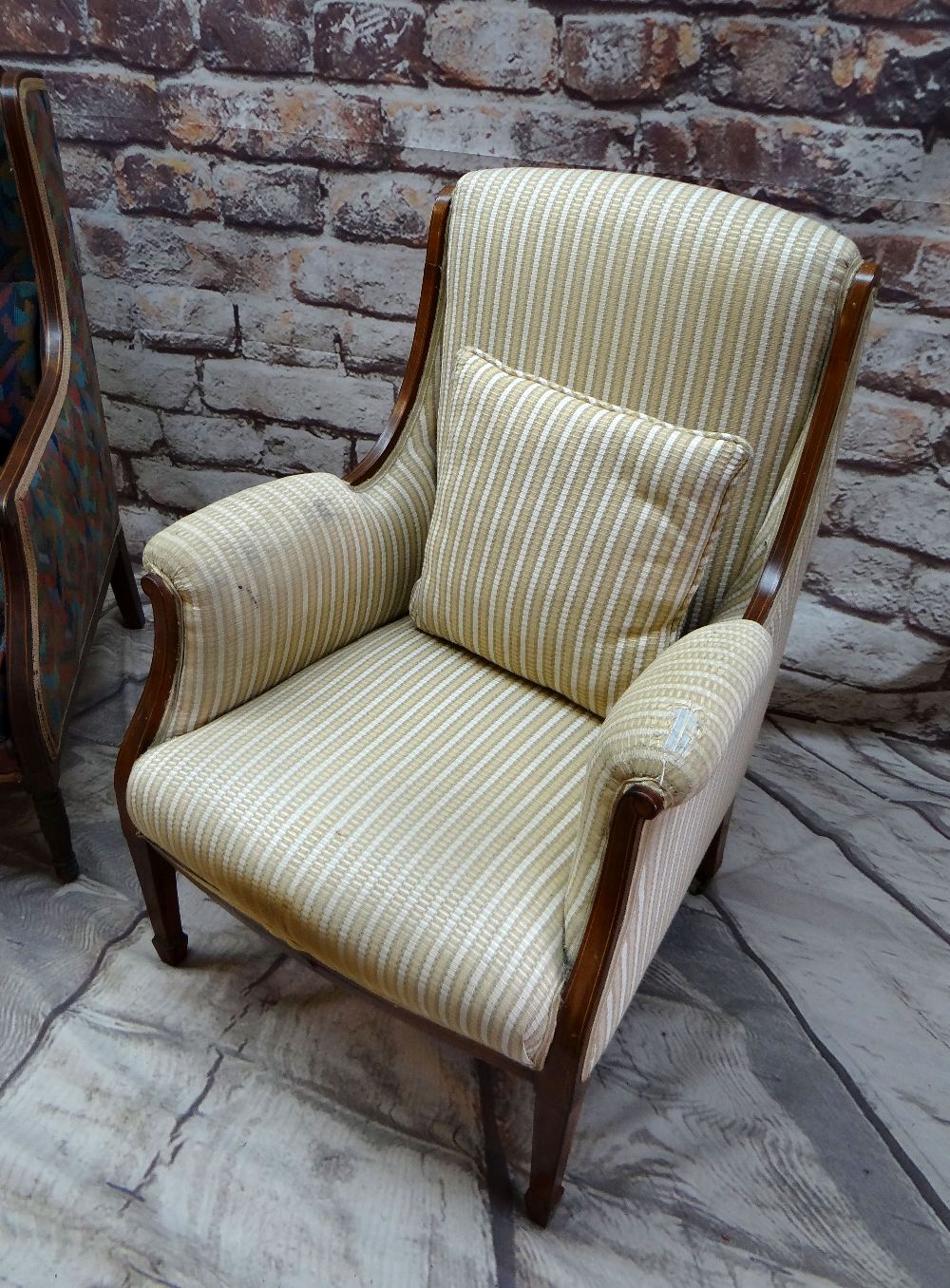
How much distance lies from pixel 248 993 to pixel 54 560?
64 cm

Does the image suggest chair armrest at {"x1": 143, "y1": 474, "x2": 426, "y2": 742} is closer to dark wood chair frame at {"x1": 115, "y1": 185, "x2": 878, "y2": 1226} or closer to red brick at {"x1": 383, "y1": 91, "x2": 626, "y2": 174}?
dark wood chair frame at {"x1": 115, "y1": 185, "x2": 878, "y2": 1226}

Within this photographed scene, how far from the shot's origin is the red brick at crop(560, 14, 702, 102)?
4.08 feet

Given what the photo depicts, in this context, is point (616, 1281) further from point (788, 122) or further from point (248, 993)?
point (788, 122)

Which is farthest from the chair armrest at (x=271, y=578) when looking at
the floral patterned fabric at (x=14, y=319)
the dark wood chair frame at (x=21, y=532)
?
the floral patterned fabric at (x=14, y=319)

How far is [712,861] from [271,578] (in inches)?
29.7

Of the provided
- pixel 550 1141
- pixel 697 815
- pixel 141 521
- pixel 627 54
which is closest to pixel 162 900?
pixel 550 1141

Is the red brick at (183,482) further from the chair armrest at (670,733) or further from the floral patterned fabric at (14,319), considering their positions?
the chair armrest at (670,733)

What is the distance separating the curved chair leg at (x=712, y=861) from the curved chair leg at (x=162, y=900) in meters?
0.70

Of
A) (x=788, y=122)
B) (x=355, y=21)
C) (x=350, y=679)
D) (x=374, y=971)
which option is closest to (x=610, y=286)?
(x=788, y=122)

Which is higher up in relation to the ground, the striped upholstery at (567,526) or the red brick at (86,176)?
the red brick at (86,176)

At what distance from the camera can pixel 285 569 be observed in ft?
3.56

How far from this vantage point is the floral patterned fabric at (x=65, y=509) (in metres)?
1.25

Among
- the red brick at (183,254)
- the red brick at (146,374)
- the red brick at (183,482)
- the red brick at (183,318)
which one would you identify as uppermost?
the red brick at (183,254)

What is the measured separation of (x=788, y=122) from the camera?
1250mm
